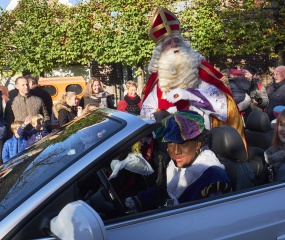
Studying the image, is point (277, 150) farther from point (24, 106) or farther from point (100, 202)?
point (24, 106)

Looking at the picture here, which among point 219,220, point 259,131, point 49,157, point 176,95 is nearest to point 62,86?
point 176,95

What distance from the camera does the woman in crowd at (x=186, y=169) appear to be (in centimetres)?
247

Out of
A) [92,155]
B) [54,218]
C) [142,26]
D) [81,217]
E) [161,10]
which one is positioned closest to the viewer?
[81,217]

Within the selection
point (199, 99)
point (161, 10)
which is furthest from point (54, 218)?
point (161, 10)

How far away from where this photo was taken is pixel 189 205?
7.16 feet

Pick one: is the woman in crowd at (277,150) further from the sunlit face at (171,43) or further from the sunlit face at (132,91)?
the sunlit face at (132,91)

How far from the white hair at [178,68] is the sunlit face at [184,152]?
1.63 meters

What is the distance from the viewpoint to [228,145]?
2900 mm

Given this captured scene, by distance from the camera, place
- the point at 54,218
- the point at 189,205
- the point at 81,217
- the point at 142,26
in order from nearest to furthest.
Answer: the point at 81,217 < the point at 54,218 < the point at 189,205 < the point at 142,26

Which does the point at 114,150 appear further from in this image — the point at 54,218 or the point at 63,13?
the point at 63,13

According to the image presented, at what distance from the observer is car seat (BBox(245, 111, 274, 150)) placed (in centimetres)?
384

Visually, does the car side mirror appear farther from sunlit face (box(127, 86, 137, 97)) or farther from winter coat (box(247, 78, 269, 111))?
winter coat (box(247, 78, 269, 111))

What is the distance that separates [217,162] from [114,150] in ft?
2.63

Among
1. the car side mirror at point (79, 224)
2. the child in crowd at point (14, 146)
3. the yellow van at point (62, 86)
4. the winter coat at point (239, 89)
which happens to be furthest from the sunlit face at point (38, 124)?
the yellow van at point (62, 86)
